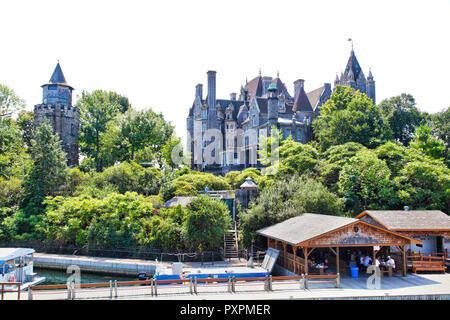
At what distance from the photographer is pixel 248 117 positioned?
58969mm

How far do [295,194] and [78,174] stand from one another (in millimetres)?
24866

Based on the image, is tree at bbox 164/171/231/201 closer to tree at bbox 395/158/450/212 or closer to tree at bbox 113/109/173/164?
tree at bbox 113/109/173/164

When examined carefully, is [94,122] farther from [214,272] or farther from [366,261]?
[366,261]

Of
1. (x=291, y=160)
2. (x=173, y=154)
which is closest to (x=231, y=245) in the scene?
(x=291, y=160)

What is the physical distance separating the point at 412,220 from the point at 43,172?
111 feet

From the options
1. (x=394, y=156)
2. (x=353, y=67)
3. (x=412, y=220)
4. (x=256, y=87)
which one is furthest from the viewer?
(x=353, y=67)

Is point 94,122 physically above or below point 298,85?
below

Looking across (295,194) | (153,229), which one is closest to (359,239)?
(295,194)

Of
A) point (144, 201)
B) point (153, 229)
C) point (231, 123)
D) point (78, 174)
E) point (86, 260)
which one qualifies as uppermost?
point (231, 123)

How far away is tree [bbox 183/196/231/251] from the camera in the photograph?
2600 centimetres

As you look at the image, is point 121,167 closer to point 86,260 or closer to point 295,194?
point 86,260

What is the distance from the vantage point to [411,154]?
108 ft

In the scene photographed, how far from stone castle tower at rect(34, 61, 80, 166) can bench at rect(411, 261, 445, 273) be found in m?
47.8

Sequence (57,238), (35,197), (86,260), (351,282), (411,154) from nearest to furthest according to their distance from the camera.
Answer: (351,282)
(86,260)
(57,238)
(411,154)
(35,197)
